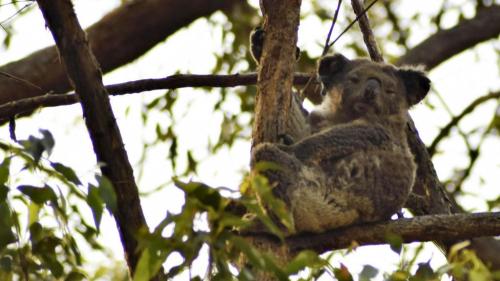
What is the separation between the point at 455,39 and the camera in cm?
661

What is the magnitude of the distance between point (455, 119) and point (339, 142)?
2.18 meters

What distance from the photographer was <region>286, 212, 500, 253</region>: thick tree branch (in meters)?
3.54

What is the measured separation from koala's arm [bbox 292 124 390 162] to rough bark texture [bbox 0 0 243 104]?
2.03 metres

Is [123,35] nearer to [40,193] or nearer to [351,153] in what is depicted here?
[351,153]

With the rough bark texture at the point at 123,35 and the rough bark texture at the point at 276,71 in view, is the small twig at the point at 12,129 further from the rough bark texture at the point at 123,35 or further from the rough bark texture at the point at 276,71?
the rough bark texture at the point at 123,35

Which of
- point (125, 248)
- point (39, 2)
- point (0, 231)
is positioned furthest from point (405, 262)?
point (39, 2)

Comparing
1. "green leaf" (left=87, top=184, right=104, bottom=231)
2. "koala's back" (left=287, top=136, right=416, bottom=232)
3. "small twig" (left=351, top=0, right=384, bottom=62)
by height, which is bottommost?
"green leaf" (left=87, top=184, right=104, bottom=231)

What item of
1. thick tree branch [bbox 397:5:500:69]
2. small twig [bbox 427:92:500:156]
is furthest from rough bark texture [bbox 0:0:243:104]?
small twig [bbox 427:92:500:156]

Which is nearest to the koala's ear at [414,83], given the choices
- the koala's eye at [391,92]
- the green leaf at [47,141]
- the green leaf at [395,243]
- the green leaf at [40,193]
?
the koala's eye at [391,92]

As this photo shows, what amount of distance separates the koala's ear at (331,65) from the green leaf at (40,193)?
2741mm

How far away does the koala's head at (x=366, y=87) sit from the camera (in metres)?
5.06

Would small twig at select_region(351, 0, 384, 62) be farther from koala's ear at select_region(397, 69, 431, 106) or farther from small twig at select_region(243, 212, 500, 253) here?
small twig at select_region(243, 212, 500, 253)

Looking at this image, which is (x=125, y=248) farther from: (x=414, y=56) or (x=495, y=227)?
(x=414, y=56)

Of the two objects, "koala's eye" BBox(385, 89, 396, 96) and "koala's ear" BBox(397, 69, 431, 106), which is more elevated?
"koala's ear" BBox(397, 69, 431, 106)
